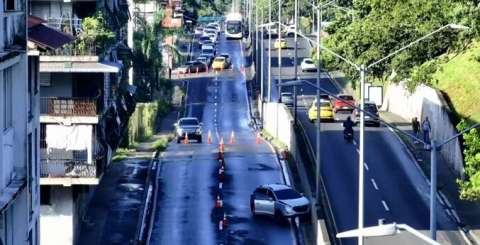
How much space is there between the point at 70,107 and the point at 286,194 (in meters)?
11.2

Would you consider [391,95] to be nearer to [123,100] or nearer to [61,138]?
[123,100]

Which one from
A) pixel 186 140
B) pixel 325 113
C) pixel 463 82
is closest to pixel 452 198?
pixel 463 82

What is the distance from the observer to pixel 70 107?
1890 inches

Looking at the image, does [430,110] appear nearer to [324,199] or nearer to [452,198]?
[452,198]

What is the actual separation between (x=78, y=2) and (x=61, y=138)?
8319mm

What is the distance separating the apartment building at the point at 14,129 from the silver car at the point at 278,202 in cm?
2082

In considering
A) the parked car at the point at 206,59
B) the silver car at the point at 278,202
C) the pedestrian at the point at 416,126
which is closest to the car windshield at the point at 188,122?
the pedestrian at the point at 416,126

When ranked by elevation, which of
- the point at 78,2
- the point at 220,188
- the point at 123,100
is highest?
the point at 78,2

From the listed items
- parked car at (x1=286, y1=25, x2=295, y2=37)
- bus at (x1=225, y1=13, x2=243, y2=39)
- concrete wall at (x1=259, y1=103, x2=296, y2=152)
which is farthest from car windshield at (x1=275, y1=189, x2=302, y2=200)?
bus at (x1=225, y1=13, x2=243, y2=39)

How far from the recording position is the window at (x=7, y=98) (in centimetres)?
2962

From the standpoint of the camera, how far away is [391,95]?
282 ft

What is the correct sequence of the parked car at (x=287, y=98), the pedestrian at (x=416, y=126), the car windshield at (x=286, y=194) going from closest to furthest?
the car windshield at (x=286, y=194) → the pedestrian at (x=416, y=126) → the parked car at (x=287, y=98)

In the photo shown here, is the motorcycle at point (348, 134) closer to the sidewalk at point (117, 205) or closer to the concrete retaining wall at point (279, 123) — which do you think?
the concrete retaining wall at point (279, 123)

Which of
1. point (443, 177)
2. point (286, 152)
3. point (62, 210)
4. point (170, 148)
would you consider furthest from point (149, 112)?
point (62, 210)
